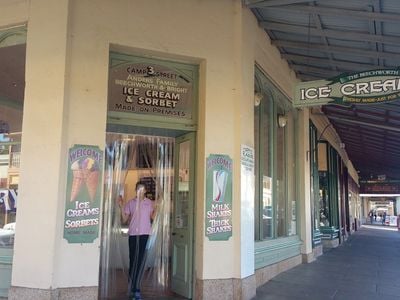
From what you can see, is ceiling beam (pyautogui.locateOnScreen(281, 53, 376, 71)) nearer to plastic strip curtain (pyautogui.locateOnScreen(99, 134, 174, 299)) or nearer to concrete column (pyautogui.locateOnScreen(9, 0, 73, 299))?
plastic strip curtain (pyautogui.locateOnScreen(99, 134, 174, 299))

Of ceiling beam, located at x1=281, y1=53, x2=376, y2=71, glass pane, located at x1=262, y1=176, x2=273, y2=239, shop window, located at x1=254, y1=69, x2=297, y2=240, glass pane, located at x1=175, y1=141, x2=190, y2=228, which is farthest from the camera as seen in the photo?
ceiling beam, located at x1=281, y1=53, x2=376, y2=71

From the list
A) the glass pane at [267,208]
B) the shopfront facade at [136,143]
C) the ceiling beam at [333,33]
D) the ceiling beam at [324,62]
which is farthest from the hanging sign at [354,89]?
the ceiling beam at [324,62]

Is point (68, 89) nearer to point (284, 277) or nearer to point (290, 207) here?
point (284, 277)

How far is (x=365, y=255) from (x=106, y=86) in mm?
10143

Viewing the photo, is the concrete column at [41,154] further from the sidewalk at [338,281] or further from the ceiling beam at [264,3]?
the sidewalk at [338,281]

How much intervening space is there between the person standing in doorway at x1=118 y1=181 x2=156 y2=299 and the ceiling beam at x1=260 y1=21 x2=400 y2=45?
3.79 m

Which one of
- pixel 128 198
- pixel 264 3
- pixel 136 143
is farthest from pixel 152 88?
pixel 264 3

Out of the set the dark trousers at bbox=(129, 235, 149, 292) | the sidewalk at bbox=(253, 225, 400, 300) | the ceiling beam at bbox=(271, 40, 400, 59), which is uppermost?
the ceiling beam at bbox=(271, 40, 400, 59)

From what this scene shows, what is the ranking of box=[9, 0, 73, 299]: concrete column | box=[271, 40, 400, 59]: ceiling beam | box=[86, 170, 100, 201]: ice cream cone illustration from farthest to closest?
box=[271, 40, 400, 59]: ceiling beam → box=[86, 170, 100, 201]: ice cream cone illustration → box=[9, 0, 73, 299]: concrete column

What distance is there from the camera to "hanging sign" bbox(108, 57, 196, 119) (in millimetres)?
6457

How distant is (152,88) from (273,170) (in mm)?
3415

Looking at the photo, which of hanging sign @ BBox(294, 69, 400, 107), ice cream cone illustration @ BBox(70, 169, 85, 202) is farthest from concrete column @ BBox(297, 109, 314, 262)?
ice cream cone illustration @ BBox(70, 169, 85, 202)

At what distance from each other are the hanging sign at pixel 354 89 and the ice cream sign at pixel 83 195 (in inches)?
127

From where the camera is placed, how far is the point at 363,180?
3453 centimetres
